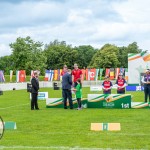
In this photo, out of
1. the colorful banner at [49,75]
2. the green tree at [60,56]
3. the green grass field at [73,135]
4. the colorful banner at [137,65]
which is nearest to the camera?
the green grass field at [73,135]

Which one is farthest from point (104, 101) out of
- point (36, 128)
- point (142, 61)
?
point (142, 61)

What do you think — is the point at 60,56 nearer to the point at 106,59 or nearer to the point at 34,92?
the point at 106,59

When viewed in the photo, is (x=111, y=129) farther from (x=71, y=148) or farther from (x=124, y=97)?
(x=124, y=97)

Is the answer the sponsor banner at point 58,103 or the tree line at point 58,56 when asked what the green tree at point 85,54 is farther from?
the sponsor banner at point 58,103

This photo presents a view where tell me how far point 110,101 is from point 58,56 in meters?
102

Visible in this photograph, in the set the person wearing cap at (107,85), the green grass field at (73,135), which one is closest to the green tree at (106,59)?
the person wearing cap at (107,85)

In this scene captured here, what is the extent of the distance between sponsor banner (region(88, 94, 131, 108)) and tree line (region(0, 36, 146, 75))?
65.7 m

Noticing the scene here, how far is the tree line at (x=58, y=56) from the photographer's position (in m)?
85.8

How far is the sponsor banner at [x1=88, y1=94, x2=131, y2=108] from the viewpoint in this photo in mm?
19094

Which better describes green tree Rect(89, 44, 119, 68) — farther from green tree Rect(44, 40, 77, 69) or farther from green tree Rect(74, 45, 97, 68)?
green tree Rect(44, 40, 77, 69)

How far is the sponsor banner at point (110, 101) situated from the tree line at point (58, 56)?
65693mm

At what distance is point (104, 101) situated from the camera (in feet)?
63.7

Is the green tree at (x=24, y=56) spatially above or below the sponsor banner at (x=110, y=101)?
above

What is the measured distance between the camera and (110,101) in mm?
19328
